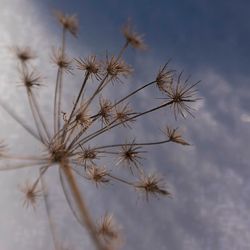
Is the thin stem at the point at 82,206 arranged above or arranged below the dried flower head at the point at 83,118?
below

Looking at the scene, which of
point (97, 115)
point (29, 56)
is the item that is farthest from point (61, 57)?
point (97, 115)

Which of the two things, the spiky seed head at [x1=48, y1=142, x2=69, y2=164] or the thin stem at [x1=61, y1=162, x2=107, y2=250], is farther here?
the spiky seed head at [x1=48, y1=142, x2=69, y2=164]

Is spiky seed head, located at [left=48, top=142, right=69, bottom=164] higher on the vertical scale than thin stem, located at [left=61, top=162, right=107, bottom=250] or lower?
higher

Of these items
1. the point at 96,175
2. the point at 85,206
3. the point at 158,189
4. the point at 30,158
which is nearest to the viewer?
the point at 85,206

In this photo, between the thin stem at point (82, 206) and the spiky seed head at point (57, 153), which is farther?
the spiky seed head at point (57, 153)

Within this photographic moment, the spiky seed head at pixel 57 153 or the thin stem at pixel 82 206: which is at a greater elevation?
the spiky seed head at pixel 57 153

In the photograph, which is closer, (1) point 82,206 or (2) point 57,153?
(1) point 82,206

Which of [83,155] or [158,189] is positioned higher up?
[83,155]

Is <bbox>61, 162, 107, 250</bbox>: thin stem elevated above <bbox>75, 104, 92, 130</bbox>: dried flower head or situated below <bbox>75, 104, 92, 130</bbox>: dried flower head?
below

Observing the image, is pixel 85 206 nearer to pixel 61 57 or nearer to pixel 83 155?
pixel 83 155

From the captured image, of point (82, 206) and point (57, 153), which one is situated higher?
point (57, 153)

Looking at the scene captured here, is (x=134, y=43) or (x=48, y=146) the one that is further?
(x=134, y=43)
